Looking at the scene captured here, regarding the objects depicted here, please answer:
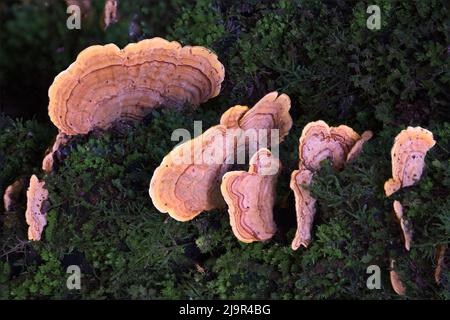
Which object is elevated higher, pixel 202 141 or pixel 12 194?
pixel 202 141

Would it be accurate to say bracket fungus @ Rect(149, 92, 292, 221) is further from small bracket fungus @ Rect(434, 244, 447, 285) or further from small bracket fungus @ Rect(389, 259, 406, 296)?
small bracket fungus @ Rect(434, 244, 447, 285)

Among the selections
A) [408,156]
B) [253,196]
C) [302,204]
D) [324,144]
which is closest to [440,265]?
[408,156]

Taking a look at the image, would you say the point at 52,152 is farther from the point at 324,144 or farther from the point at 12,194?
the point at 324,144

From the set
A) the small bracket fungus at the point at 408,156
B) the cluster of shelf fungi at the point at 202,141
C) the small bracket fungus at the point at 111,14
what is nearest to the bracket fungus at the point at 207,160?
the cluster of shelf fungi at the point at 202,141

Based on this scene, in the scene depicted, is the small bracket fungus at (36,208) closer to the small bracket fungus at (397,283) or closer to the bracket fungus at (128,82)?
the bracket fungus at (128,82)

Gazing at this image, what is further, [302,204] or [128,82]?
[128,82]

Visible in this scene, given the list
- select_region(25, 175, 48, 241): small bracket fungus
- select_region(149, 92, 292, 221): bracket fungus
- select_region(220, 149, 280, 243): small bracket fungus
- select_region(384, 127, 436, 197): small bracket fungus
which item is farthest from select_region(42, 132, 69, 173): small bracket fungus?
select_region(384, 127, 436, 197): small bracket fungus
